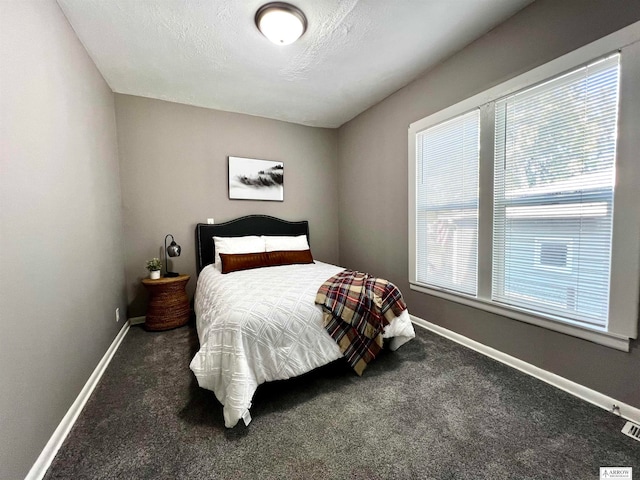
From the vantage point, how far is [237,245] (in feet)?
10.5

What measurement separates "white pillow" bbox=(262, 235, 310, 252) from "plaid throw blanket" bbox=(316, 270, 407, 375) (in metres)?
1.36

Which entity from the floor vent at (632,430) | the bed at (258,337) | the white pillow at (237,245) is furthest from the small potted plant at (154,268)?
the floor vent at (632,430)

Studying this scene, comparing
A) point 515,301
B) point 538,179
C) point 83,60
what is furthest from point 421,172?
point 83,60

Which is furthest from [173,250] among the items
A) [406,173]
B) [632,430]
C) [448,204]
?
[632,430]

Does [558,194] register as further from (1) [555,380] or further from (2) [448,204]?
(1) [555,380]

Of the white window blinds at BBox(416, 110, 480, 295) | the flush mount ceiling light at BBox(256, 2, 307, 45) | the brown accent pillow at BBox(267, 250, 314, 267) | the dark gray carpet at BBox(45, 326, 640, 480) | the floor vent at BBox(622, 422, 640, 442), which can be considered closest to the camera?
the dark gray carpet at BBox(45, 326, 640, 480)

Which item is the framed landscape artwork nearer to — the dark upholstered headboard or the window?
the dark upholstered headboard

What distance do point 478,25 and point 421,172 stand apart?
48.1 inches

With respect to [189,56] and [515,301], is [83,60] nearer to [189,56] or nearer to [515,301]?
[189,56]

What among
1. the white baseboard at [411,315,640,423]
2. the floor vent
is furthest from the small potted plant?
the floor vent

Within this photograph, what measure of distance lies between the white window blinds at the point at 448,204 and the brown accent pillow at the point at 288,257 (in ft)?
4.40

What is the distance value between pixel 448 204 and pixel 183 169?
3102 mm

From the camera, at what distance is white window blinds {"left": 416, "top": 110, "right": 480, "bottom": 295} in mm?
2305

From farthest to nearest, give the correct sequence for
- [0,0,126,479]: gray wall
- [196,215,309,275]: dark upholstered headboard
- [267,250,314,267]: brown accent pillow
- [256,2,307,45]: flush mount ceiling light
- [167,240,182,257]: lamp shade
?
[196,215,309,275]: dark upholstered headboard < [267,250,314,267]: brown accent pillow < [167,240,182,257]: lamp shade < [256,2,307,45]: flush mount ceiling light < [0,0,126,479]: gray wall
